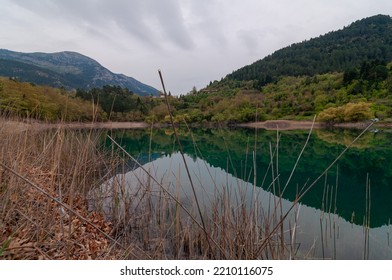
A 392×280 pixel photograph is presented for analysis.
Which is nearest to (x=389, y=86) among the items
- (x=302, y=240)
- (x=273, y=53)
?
(x=302, y=240)

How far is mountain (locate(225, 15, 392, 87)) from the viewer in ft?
250

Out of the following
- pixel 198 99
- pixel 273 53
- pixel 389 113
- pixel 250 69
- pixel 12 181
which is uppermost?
pixel 273 53

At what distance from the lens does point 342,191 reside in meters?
8.69

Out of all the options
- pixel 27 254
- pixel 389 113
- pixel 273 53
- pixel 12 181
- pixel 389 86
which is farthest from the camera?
pixel 273 53

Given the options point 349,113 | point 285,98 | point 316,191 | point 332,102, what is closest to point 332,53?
point 285,98

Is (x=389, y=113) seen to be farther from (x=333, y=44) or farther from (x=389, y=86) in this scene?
(x=333, y=44)

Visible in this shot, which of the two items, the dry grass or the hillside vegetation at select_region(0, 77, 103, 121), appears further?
the hillside vegetation at select_region(0, 77, 103, 121)

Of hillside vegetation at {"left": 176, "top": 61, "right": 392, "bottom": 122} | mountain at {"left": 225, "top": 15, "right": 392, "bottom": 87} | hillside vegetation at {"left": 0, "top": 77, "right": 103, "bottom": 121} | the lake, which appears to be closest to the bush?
hillside vegetation at {"left": 176, "top": 61, "right": 392, "bottom": 122}

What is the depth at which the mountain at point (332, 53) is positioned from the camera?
76.1 m

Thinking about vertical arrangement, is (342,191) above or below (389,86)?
below

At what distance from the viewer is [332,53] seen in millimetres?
87438

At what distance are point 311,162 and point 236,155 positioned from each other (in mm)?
4527

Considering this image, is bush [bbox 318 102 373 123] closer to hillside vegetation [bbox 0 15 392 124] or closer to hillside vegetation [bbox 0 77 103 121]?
hillside vegetation [bbox 0 15 392 124]
